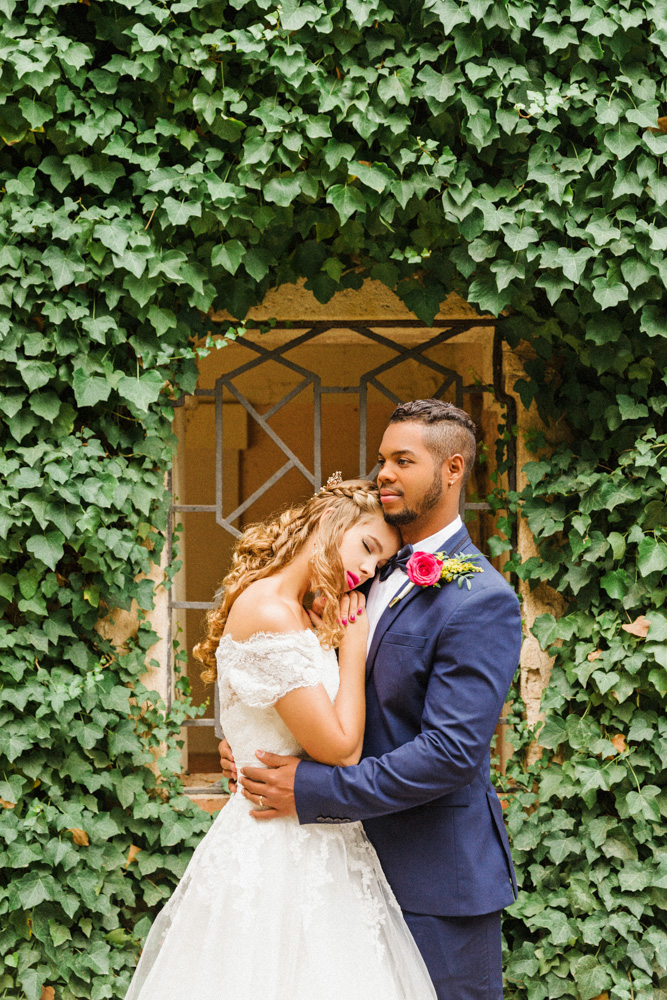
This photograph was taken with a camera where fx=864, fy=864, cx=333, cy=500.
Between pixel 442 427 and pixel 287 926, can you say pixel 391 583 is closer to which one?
pixel 442 427

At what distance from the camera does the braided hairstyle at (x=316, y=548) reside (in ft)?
7.38

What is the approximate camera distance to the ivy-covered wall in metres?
3.12

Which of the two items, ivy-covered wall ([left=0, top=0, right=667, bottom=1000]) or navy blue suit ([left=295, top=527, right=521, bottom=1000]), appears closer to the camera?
navy blue suit ([left=295, top=527, right=521, bottom=1000])

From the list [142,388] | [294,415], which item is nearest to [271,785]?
[142,388]

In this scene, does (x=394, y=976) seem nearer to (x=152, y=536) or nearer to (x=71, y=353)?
(x=152, y=536)

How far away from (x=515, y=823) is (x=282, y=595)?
165 cm

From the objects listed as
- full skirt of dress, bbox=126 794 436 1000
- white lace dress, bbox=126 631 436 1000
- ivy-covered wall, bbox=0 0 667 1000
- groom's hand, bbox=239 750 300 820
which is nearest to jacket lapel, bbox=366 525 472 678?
white lace dress, bbox=126 631 436 1000

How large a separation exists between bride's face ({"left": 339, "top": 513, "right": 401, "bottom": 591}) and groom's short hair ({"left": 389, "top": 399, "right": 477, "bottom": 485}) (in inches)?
9.5

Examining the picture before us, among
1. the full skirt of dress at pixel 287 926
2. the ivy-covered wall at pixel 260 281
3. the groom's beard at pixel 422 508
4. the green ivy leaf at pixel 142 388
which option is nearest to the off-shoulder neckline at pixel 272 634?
the groom's beard at pixel 422 508

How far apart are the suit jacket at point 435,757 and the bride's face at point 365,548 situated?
0.13 metres

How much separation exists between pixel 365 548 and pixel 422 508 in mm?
187

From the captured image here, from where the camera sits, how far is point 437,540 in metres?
2.37

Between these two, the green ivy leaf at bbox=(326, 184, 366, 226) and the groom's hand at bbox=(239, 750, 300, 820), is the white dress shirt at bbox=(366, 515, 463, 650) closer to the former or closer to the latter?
the groom's hand at bbox=(239, 750, 300, 820)

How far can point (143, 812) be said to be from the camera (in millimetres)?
3279
